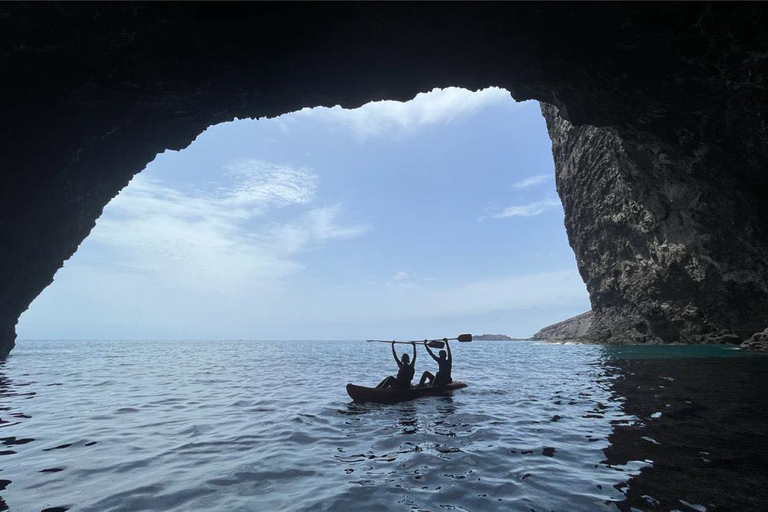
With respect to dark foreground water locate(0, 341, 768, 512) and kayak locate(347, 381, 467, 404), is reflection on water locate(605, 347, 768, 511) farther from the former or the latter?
kayak locate(347, 381, 467, 404)

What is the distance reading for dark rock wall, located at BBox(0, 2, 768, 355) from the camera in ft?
35.0

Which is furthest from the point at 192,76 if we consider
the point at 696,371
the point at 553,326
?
the point at 553,326

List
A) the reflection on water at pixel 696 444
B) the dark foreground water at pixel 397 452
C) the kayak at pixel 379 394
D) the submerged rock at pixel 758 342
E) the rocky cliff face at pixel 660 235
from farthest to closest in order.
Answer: the submerged rock at pixel 758 342 < the rocky cliff face at pixel 660 235 < the kayak at pixel 379 394 < the dark foreground water at pixel 397 452 < the reflection on water at pixel 696 444

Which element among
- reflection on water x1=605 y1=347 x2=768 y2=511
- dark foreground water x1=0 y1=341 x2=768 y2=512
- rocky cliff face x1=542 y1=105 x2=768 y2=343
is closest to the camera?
reflection on water x1=605 y1=347 x2=768 y2=511

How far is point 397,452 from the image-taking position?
25.8 ft

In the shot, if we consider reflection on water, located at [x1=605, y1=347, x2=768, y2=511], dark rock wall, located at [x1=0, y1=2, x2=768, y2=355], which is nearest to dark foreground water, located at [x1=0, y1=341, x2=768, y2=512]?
reflection on water, located at [x1=605, y1=347, x2=768, y2=511]

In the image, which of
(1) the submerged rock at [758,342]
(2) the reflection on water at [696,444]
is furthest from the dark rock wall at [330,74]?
(1) the submerged rock at [758,342]

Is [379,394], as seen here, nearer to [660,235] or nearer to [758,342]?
[758,342]

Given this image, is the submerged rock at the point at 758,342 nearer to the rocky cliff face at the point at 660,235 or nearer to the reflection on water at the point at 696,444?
the rocky cliff face at the point at 660,235

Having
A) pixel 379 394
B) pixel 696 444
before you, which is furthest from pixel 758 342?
pixel 379 394

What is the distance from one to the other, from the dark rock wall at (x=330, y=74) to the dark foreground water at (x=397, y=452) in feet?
29.6

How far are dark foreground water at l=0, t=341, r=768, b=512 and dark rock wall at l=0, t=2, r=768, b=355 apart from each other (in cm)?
901

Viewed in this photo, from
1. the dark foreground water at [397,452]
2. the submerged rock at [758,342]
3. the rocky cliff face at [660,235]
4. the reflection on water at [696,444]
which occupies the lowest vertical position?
the dark foreground water at [397,452]

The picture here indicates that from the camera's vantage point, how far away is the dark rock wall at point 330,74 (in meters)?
10.7
